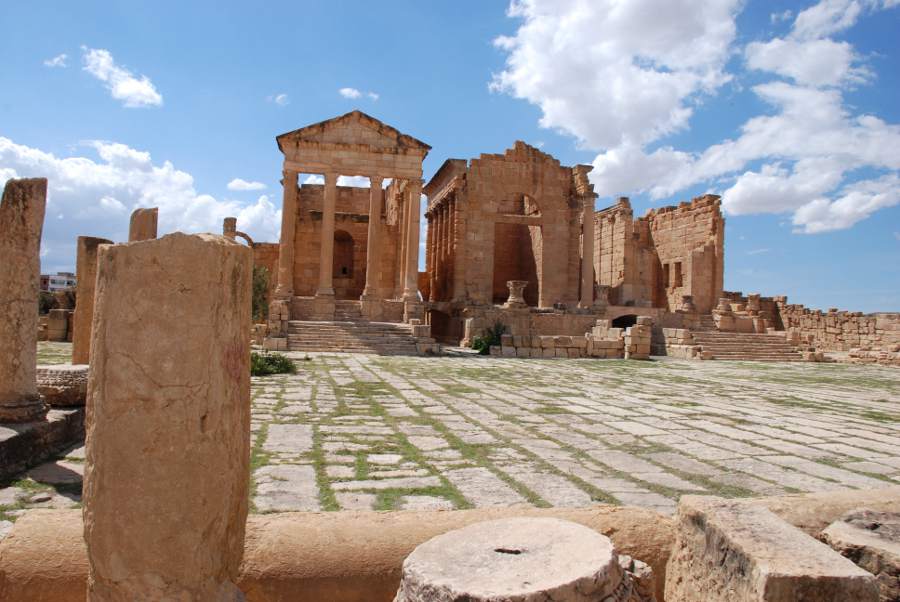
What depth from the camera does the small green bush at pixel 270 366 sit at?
11.0 m

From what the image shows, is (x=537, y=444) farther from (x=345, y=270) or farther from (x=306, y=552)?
(x=345, y=270)

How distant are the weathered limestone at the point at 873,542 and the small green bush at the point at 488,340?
16353 millimetres

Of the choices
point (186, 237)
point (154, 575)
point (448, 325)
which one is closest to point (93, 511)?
point (154, 575)

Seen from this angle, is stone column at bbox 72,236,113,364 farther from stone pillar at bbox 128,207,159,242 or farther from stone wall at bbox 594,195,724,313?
stone wall at bbox 594,195,724,313

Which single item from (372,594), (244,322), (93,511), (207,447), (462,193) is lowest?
(372,594)

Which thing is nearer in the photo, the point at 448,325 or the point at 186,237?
the point at 186,237

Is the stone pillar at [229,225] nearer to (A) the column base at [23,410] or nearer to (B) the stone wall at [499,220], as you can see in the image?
(B) the stone wall at [499,220]

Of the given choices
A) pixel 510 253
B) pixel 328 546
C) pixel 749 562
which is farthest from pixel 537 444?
pixel 510 253

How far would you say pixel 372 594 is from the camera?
2.64 meters

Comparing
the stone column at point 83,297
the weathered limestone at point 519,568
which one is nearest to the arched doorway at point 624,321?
the stone column at point 83,297

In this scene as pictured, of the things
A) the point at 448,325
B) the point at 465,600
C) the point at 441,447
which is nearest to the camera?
the point at 465,600

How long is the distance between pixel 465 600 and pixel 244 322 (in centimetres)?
123

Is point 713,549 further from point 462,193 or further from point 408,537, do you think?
point 462,193

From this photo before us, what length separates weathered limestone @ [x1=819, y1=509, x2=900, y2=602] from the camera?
2.41 metres
